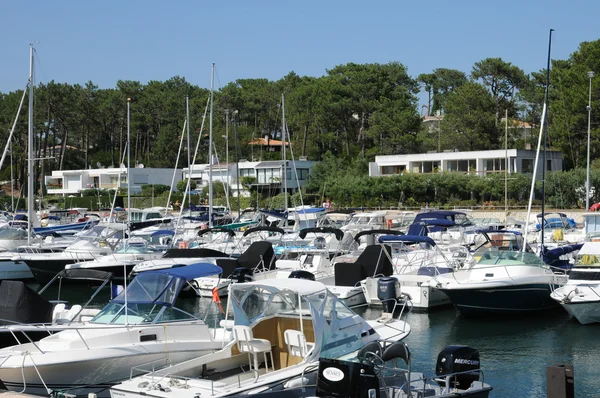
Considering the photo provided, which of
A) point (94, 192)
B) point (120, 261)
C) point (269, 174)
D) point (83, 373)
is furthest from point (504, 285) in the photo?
point (94, 192)

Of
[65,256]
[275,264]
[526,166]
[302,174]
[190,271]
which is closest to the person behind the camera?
[190,271]

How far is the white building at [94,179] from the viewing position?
292 feet

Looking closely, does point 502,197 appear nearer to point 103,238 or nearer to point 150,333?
point 103,238

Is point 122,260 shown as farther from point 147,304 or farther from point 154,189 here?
point 154,189

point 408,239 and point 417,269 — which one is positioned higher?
point 408,239

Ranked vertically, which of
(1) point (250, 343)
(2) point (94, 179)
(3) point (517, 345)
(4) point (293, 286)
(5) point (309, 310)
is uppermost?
(2) point (94, 179)

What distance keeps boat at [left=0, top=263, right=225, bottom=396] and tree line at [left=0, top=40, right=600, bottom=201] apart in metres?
52.0

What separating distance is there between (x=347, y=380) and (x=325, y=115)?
7417cm

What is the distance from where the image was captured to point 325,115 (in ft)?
278

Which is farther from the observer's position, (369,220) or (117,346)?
(369,220)

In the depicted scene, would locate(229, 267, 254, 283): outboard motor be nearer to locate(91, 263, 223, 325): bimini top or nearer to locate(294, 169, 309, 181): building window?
locate(91, 263, 223, 325): bimini top

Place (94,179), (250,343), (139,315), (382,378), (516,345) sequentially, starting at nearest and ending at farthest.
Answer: (382,378) → (250,343) → (139,315) → (516,345) → (94,179)

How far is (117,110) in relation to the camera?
334 ft

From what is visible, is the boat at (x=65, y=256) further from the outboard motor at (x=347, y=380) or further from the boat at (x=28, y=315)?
the outboard motor at (x=347, y=380)
